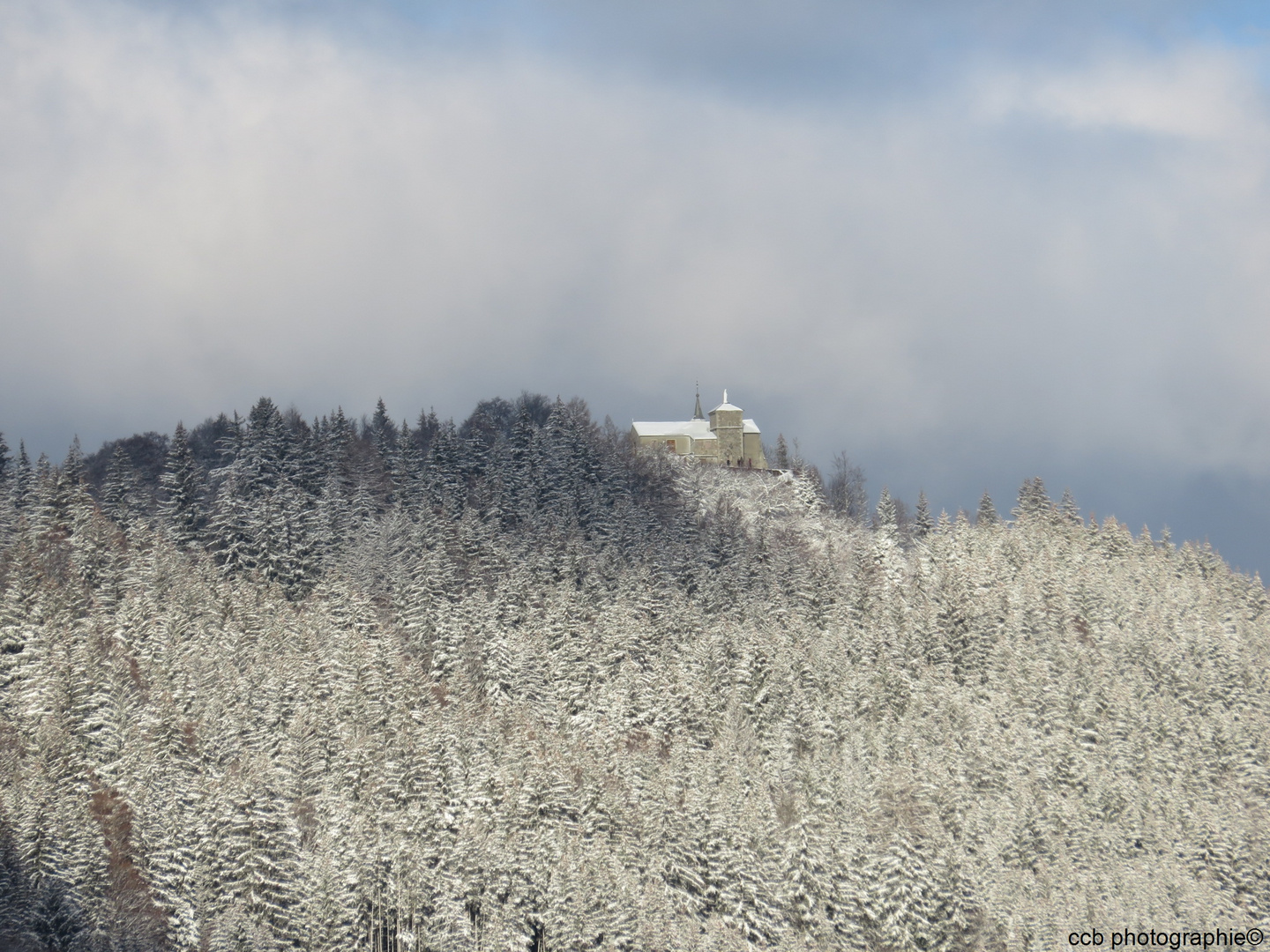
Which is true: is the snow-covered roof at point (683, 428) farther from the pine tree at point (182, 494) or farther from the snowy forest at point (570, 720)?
the pine tree at point (182, 494)

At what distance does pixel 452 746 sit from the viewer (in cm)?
5841

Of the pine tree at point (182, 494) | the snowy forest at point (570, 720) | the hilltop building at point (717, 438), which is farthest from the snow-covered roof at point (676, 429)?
the pine tree at point (182, 494)

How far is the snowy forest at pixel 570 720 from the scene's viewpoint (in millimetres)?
51906

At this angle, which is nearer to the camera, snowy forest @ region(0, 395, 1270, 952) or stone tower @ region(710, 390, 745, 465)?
snowy forest @ region(0, 395, 1270, 952)

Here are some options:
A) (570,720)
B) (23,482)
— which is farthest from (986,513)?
(23,482)

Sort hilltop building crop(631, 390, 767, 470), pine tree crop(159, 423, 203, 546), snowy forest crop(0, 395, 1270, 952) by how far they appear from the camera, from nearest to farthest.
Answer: snowy forest crop(0, 395, 1270, 952) → pine tree crop(159, 423, 203, 546) → hilltop building crop(631, 390, 767, 470)

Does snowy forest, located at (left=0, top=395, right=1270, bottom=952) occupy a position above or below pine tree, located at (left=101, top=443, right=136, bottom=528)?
below

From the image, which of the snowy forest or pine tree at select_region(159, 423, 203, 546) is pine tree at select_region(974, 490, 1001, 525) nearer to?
the snowy forest

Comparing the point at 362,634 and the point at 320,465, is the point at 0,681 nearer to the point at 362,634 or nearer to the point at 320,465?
the point at 362,634

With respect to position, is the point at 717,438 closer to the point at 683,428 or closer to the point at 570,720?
the point at 683,428

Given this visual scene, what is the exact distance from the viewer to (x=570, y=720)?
71938 mm

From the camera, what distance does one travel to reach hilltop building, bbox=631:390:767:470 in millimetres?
156875

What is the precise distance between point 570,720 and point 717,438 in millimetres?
91104

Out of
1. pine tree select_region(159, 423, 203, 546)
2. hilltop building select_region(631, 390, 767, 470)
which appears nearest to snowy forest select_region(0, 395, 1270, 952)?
pine tree select_region(159, 423, 203, 546)
